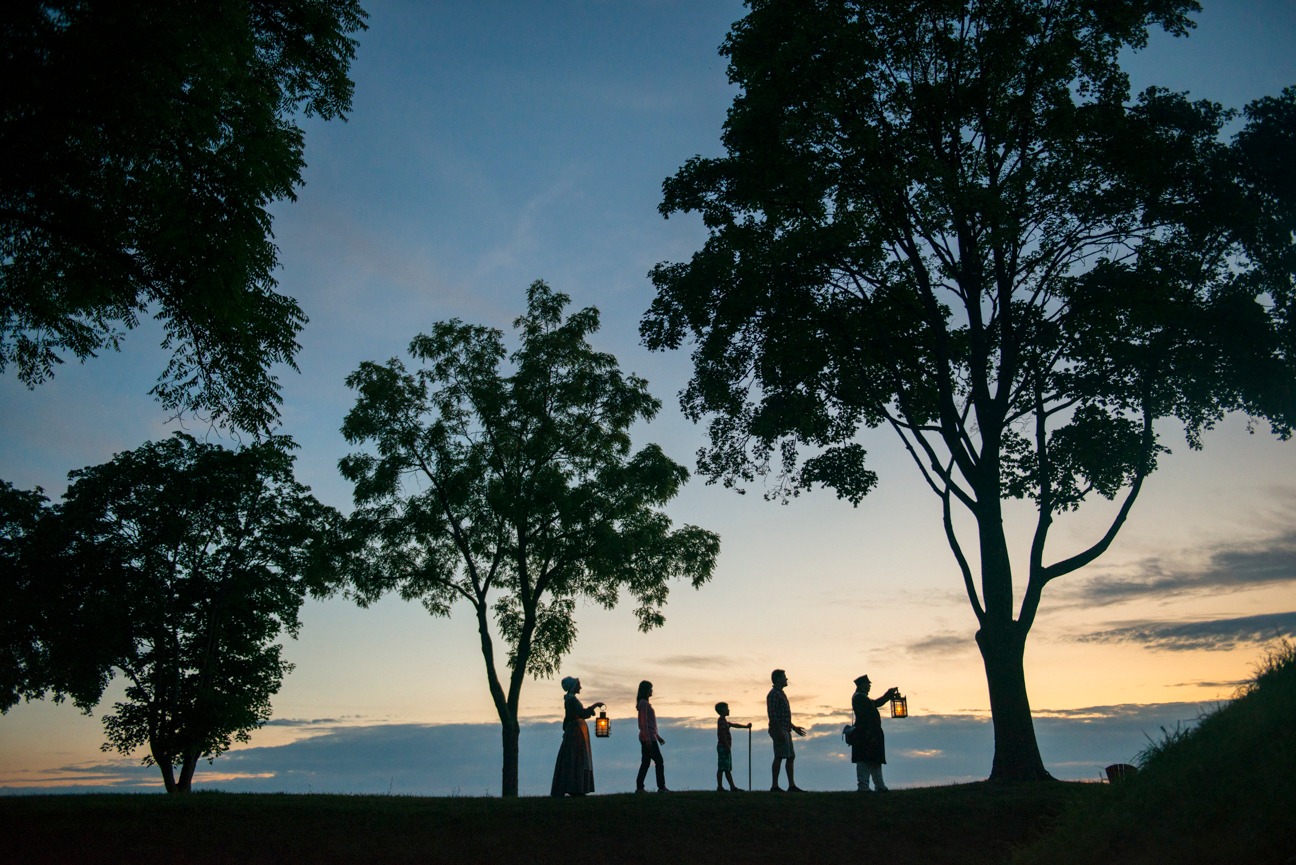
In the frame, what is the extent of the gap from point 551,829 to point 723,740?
4.93 metres

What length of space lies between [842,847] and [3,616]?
30.3m

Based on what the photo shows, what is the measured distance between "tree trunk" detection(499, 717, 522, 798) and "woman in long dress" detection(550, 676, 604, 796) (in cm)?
716

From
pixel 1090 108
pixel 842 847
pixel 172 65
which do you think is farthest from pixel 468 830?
pixel 1090 108

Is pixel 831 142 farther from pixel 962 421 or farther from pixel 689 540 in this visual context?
pixel 689 540

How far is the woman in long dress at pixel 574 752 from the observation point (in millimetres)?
16141

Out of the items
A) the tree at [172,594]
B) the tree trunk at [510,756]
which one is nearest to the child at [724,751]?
the tree trunk at [510,756]

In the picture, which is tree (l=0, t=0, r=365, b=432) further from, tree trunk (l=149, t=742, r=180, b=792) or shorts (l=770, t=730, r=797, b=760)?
tree trunk (l=149, t=742, r=180, b=792)

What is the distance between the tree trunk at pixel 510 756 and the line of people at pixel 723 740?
24.0 ft

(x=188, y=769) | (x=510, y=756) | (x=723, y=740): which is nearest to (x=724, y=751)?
(x=723, y=740)

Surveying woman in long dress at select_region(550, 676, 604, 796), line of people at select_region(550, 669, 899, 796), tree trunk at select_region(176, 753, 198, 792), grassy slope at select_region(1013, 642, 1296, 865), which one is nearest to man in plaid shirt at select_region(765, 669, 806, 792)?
line of people at select_region(550, 669, 899, 796)

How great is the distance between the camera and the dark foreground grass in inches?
466

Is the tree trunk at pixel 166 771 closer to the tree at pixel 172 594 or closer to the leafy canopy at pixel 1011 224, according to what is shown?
the tree at pixel 172 594

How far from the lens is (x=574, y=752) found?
1623 centimetres

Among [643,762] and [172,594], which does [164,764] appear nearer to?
[172,594]
